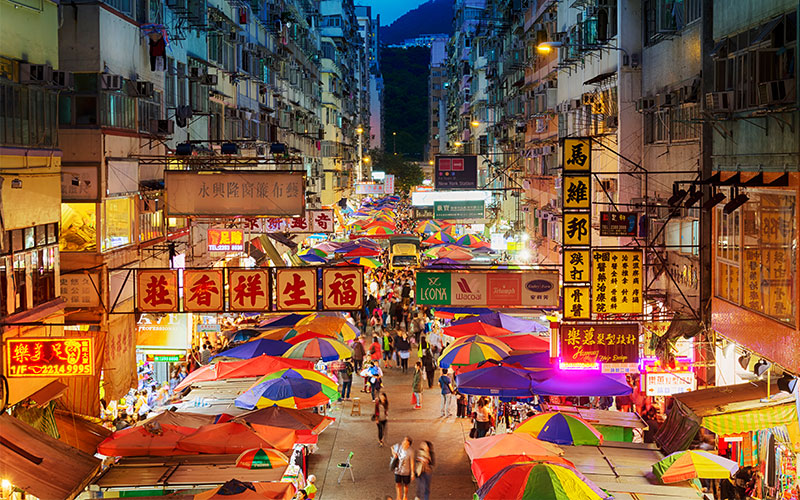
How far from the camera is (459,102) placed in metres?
87.9

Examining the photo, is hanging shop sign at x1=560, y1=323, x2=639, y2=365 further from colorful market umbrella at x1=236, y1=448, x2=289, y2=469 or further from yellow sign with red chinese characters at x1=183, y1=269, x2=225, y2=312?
yellow sign with red chinese characters at x1=183, y1=269, x2=225, y2=312

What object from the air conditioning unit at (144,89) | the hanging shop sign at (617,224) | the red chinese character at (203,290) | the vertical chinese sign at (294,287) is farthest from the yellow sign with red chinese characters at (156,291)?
the hanging shop sign at (617,224)

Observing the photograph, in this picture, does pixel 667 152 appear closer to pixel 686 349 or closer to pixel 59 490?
pixel 686 349

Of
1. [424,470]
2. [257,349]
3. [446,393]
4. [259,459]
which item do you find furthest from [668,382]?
[257,349]

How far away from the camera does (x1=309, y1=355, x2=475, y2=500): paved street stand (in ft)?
56.1

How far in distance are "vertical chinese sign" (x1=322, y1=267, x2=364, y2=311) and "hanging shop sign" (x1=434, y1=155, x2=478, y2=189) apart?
16.5 metres

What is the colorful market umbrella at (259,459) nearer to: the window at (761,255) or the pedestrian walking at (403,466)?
the pedestrian walking at (403,466)

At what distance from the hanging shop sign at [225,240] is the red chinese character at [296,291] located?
12.2 m

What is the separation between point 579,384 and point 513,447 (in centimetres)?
447

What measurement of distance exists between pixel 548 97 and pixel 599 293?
20.3 metres

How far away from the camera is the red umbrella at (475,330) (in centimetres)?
2402

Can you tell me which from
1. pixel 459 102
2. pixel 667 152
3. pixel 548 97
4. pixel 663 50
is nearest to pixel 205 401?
pixel 667 152

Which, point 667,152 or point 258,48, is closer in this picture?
point 667,152

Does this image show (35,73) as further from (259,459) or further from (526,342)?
(526,342)
